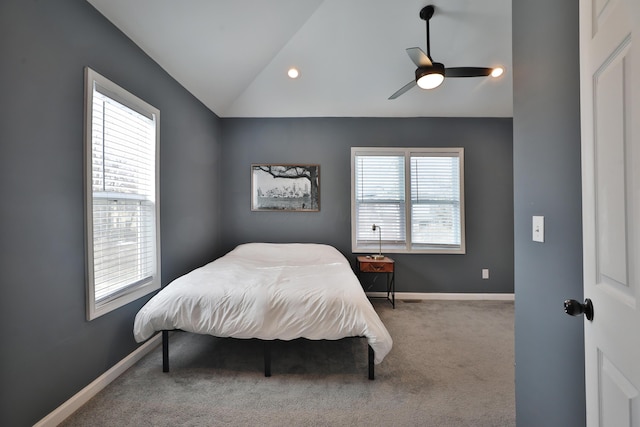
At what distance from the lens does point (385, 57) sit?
123 inches

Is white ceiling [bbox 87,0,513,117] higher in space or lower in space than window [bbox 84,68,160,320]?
higher

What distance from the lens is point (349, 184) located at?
3879mm

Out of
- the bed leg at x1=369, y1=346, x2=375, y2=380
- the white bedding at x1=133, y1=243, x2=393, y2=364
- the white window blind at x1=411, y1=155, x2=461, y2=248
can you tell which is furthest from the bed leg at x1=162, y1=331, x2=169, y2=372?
the white window blind at x1=411, y1=155, x2=461, y2=248

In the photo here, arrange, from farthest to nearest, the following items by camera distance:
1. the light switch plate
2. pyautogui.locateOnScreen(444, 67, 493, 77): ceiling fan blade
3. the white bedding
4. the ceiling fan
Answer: pyautogui.locateOnScreen(444, 67, 493, 77): ceiling fan blade, the ceiling fan, the white bedding, the light switch plate

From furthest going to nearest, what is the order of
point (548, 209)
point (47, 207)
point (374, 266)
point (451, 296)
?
point (451, 296), point (374, 266), point (47, 207), point (548, 209)

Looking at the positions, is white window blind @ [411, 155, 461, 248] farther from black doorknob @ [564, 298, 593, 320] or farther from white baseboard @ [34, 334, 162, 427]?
white baseboard @ [34, 334, 162, 427]

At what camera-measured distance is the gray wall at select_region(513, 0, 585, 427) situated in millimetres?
1009

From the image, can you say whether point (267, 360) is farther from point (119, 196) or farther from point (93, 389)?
point (119, 196)

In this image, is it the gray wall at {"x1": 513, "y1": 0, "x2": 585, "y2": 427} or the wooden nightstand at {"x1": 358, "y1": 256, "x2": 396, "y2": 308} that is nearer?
the gray wall at {"x1": 513, "y1": 0, "x2": 585, "y2": 427}

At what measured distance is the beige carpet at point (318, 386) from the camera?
1613 mm

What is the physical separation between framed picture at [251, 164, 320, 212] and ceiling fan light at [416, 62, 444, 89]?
1.85m

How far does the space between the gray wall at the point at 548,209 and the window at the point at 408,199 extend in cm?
251

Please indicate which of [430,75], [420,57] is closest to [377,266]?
[430,75]

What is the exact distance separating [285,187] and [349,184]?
93 cm
